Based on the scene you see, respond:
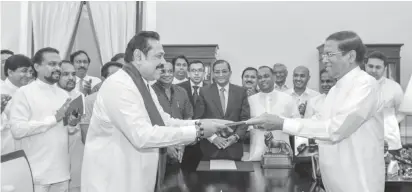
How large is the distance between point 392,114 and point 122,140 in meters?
2.99

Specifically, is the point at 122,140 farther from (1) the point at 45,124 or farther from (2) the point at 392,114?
(2) the point at 392,114

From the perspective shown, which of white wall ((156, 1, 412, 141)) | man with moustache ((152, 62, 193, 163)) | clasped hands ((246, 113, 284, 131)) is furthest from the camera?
white wall ((156, 1, 412, 141))

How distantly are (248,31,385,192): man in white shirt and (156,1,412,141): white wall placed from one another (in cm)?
537

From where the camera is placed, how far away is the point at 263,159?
119 inches

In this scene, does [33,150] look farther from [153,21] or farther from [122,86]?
[153,21]

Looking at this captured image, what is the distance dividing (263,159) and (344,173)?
932 mm

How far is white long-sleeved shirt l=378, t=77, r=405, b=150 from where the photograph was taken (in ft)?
12.8

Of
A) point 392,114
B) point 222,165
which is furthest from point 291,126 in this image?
point 392,114

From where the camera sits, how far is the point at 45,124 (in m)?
2.99

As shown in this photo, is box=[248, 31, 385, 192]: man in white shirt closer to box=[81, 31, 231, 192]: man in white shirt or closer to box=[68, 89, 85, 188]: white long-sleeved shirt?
box=[81, 31, 231, 192]: man in white shirt

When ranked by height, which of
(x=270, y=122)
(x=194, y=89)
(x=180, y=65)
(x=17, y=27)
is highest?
(x=17, y=27)

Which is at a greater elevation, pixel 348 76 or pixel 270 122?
pixel 348 76

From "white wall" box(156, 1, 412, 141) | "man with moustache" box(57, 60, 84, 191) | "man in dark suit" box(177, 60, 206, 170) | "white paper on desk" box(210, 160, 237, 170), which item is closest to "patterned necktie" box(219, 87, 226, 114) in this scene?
"man in dark suit" box(177, 60, 206, 170)

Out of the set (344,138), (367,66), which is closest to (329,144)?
(344,138)
